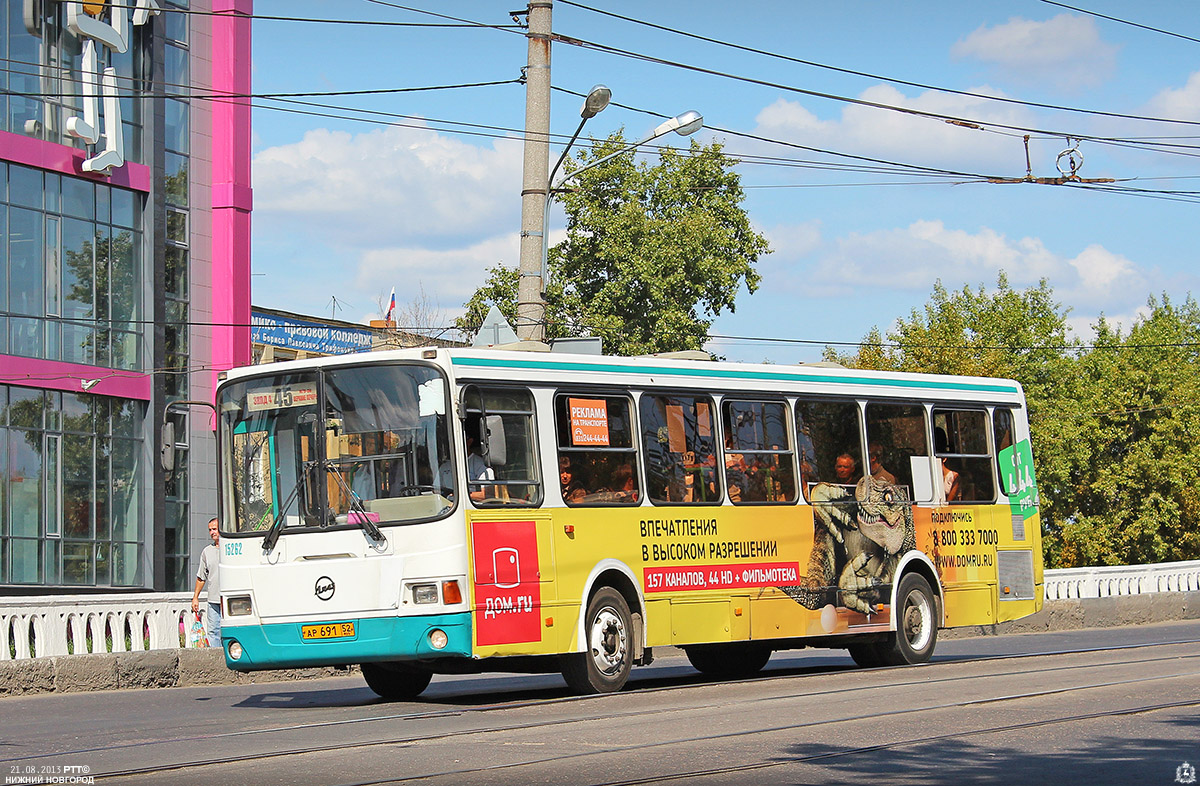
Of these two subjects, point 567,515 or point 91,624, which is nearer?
point 567,515

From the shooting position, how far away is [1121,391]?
74750 mm

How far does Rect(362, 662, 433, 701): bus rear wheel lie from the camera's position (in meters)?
14.9

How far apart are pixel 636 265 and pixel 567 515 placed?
29.8m

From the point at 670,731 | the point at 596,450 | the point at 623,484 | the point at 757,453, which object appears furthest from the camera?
the point at 757,453

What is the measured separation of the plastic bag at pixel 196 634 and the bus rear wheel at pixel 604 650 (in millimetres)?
7174

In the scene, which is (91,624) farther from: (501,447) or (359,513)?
(501,447)

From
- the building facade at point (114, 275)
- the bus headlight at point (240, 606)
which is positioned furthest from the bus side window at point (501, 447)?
the building facade at point (114, 275)

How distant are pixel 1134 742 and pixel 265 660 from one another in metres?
7.22

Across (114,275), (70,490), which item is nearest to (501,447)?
(70,490)

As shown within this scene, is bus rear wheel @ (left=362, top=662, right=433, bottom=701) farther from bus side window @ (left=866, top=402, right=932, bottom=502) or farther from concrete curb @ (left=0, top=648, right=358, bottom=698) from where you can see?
bus side window @ (left=866, top=402, right=932, bottom=502)

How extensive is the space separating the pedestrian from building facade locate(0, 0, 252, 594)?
42.6 ft

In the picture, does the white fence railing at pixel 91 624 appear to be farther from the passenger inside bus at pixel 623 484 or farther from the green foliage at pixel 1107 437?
the green foliage at pixel 1107 437

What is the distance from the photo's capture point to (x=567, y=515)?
547 inches

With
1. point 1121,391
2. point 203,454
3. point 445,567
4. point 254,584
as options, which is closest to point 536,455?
point 445,567
